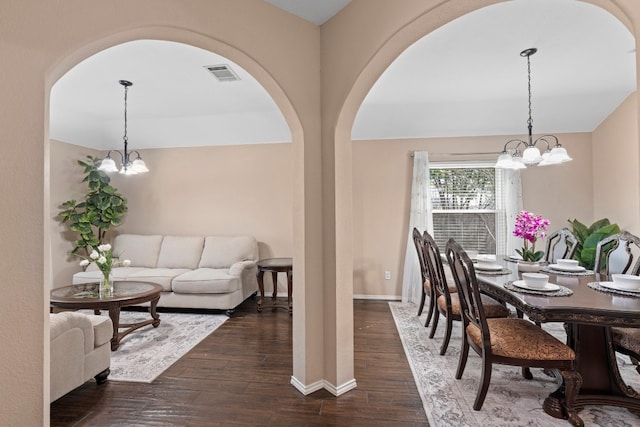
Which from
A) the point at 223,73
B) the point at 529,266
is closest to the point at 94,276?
the point at 223,73

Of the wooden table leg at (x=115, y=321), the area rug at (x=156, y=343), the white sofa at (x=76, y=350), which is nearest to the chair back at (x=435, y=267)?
the area rug at (x=156, y=343)

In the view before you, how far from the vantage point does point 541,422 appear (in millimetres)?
1933

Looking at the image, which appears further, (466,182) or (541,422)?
(466,182)

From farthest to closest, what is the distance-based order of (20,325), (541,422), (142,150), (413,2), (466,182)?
(142,150)
(466,182)
(541,422)
(413,2)
(20,325)

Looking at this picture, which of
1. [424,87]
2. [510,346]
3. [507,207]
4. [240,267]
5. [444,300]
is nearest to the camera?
[510,346]

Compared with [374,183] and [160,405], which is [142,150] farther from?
[160,405]

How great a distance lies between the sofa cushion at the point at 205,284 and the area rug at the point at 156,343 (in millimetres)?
320

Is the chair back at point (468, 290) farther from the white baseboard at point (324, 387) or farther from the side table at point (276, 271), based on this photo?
the side table at point (276, 271)

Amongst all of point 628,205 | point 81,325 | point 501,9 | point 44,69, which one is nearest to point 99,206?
point 81,325

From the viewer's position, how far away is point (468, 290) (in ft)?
6.93

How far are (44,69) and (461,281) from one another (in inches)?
99.9

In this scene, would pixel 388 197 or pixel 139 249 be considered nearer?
pixel 388 197

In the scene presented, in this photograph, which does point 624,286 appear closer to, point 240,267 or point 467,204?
point 467,204

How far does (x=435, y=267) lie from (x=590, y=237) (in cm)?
219
